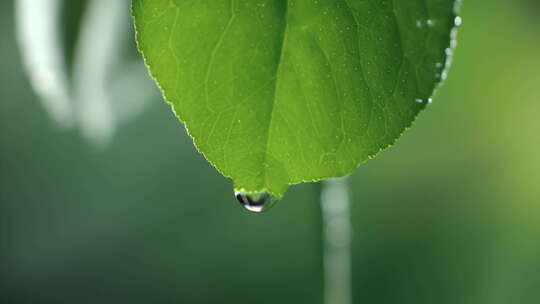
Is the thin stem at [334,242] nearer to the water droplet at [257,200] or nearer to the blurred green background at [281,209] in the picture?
the water droplet at [257,200]

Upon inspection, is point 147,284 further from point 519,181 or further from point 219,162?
point 219,162

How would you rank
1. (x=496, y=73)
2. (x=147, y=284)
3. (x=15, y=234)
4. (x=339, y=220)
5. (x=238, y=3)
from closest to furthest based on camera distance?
1. (x=238, y=3)
2. (x=339, y=220)
3. (x=496, y=73)
4. (x=147, y=284)
5. (x=15, y=234)

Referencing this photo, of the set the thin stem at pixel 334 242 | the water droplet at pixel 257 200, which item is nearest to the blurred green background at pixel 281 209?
the thin stem at pixel 334 242

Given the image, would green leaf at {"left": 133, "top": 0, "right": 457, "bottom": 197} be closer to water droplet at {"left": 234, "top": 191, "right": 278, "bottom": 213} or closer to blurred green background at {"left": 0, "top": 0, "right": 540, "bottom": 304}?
water droplet at {"left": 234, "top": 191, "right": 278, "bottom": 213}

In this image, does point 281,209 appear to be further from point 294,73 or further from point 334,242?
point 294,73

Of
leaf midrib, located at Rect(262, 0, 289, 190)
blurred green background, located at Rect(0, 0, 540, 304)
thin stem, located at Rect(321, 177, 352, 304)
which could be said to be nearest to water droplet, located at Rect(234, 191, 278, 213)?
leaf midrib, located at Rect(262, 0, 289, 190)

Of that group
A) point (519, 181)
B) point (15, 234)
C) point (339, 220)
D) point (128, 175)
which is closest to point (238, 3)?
point (339, 220)

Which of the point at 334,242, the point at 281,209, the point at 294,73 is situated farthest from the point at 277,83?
the point at 281,209
